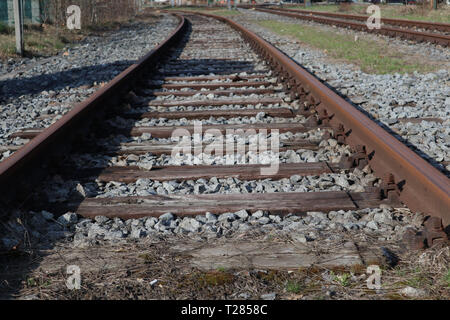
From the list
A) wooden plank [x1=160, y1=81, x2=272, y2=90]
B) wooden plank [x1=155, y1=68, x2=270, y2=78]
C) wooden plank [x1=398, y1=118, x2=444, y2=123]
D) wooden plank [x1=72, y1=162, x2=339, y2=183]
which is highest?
wooden plank [x1=155, y1=68, x2=270, y2=78]

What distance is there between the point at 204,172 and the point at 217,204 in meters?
0.54

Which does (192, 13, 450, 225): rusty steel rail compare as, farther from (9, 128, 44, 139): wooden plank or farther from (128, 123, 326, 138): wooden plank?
(9, 128, 44, 139): wooden plank

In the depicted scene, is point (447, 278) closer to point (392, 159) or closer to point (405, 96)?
point (392, 159)

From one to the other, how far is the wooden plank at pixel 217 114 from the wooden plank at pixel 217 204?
79.8 inches

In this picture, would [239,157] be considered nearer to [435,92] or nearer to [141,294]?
[141,294]

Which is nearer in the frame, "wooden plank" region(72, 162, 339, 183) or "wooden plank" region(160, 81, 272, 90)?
"wooden plank" region(72, 162, 339, 183)

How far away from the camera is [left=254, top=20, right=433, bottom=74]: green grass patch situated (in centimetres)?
805

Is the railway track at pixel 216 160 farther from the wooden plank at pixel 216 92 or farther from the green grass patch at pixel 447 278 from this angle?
the green grass patch at pixel 447 278

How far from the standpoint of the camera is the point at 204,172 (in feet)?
11.3

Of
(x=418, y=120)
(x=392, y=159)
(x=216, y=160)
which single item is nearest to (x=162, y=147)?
(x=216, y=160)

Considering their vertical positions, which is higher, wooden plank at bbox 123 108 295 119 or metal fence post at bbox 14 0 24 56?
metal fence post at bbox 14 0 24 56

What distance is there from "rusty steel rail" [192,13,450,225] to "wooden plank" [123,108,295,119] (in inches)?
12.9

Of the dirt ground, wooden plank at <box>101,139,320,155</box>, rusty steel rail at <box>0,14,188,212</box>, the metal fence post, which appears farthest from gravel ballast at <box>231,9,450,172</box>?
the metal fence post

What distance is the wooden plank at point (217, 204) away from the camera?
2.87m
